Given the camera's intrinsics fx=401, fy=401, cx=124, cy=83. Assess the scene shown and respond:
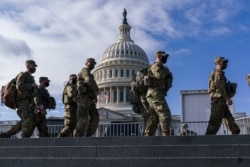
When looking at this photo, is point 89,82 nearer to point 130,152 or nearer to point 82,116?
point 82,116

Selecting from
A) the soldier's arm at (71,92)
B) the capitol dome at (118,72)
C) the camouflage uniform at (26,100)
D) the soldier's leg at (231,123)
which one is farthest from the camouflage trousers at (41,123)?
the capitol dome at (118,72)

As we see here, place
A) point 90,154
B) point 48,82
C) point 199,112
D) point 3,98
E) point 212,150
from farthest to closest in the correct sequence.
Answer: point 199,112, point 48,82, point 3,98, point 90,154, point 212,150

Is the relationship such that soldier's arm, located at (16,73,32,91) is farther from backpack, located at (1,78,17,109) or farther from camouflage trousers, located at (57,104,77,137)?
camouflage trousers, located at (57,104,77,137)

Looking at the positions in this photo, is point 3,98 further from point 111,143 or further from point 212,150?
point 212,150

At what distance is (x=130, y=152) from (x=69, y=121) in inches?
112

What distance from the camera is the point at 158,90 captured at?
9180mm

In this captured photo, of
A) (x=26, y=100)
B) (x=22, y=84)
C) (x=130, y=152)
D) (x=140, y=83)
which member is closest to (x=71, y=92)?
(x=26, y=100)

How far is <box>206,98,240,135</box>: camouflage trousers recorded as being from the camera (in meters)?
9.11

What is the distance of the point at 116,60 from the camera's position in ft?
328

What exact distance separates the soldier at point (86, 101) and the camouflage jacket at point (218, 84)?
112 inches

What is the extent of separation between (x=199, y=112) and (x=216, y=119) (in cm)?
934

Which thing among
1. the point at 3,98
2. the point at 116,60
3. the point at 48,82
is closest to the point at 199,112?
the point at 48,82

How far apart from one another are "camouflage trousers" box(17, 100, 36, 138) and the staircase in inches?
32.5

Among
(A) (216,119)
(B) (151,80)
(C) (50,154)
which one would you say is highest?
(B) (151,80)
